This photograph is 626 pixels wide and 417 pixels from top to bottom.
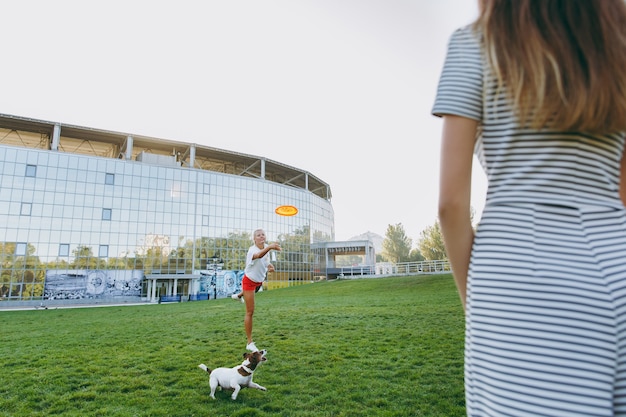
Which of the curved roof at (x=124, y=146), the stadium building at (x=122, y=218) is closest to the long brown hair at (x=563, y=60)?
the stadium building at (x=122, y=218)

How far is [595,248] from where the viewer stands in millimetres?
1002

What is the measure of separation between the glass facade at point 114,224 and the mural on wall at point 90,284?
0.11 meters

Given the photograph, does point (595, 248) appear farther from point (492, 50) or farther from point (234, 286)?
point (234, 286)

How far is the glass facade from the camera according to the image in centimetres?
4422

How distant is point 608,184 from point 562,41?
46 centimetres

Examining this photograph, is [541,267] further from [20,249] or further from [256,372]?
[20,249]

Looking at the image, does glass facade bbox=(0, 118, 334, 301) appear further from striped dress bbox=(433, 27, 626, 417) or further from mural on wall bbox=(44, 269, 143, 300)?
striped dress bbox=(433, 27, 626, 417)

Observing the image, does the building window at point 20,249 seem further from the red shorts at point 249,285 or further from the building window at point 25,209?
the red shorts at point 249,285

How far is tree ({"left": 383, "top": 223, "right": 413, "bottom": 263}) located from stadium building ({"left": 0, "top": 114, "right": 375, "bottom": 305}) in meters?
27.0

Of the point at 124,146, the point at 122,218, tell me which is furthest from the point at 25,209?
the point at 124,146

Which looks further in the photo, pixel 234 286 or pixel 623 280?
pixel 234 286

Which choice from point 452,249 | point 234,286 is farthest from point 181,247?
point 452,249

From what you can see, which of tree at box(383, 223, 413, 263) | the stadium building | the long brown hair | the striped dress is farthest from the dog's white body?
tree at box(383, 223, 413, 263)

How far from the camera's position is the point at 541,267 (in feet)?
3.24
